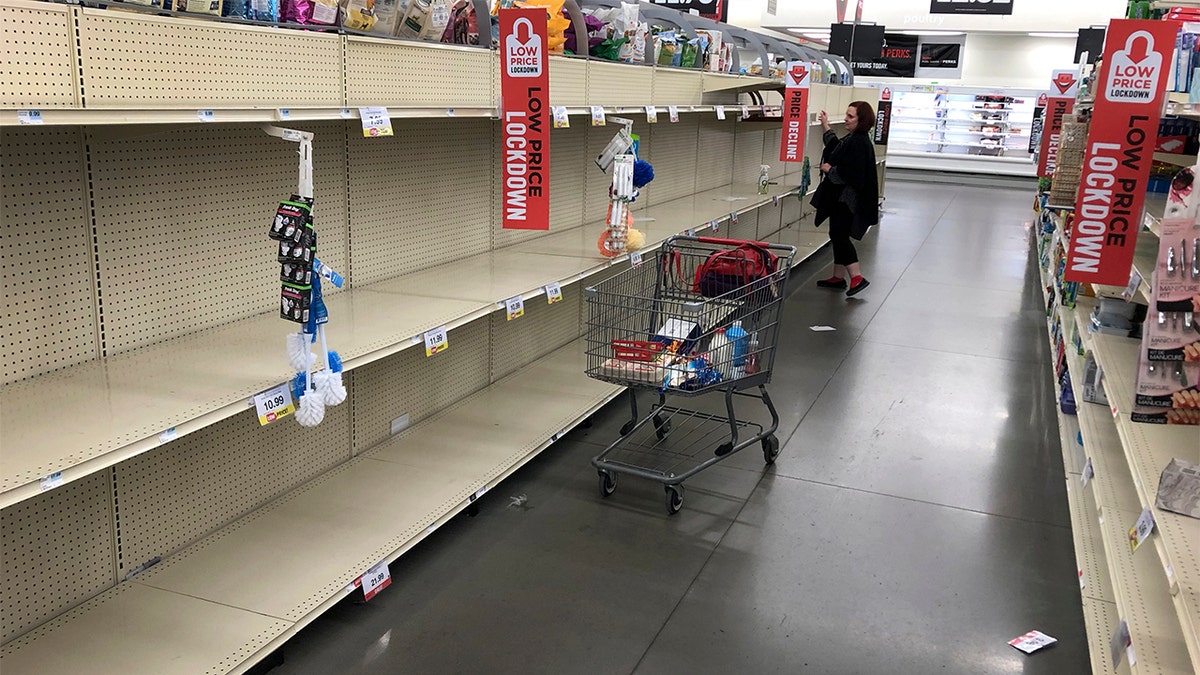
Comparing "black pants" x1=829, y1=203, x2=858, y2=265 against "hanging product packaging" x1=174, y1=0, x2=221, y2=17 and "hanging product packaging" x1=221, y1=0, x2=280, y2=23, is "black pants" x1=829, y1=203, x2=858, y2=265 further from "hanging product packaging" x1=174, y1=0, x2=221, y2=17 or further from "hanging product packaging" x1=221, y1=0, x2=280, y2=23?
"hanging product packaging" x1=174, y1=0, x2=221, y2=17

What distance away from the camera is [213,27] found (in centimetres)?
248

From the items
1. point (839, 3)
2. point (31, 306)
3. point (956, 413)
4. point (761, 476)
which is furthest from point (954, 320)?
point (839, 3)

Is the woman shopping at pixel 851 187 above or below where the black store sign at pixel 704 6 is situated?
below

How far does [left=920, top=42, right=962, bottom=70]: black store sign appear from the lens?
64.2 ft

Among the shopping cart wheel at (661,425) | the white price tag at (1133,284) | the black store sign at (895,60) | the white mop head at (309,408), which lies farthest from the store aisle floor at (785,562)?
the black store sign at (895,60)

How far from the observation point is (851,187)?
8234 millimetres

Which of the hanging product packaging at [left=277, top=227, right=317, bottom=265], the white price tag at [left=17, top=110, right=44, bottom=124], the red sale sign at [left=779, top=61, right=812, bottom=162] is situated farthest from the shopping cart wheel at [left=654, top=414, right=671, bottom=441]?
the red sale sign at [left=779, top=61, right=812, bottom=162]

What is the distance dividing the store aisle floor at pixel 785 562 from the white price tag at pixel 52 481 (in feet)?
3.55

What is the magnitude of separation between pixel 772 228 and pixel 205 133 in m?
8.26

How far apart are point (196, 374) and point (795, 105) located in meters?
6.44

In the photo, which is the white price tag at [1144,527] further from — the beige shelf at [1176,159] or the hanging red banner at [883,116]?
the hanging red banner at [883,116]

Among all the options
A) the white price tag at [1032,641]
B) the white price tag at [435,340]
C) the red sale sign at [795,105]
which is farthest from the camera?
the red sale sign at [795,105]

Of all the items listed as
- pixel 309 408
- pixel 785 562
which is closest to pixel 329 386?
pixel 309 408

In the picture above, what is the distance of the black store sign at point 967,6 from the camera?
14.8 metres
